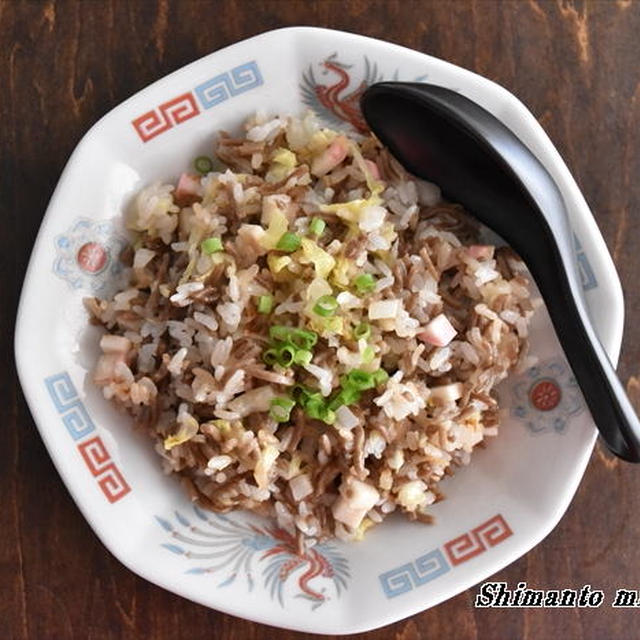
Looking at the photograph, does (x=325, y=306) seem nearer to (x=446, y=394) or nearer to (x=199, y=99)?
(x=446, y=394)

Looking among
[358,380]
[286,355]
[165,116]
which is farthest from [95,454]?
[165,116]

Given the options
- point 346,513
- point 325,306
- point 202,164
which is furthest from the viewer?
→ point 202,164

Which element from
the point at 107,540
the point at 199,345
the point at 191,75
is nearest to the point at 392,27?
the point at 191,75

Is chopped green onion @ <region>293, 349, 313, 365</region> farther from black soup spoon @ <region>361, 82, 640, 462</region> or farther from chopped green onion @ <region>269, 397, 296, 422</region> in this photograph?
black soup spoon @ <region>361, 82, 640, 462</region>

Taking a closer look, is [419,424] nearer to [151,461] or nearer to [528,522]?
[528,522]

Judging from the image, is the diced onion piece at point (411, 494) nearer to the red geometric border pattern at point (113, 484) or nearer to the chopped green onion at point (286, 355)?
the chopped green onion at point (286, 355)
